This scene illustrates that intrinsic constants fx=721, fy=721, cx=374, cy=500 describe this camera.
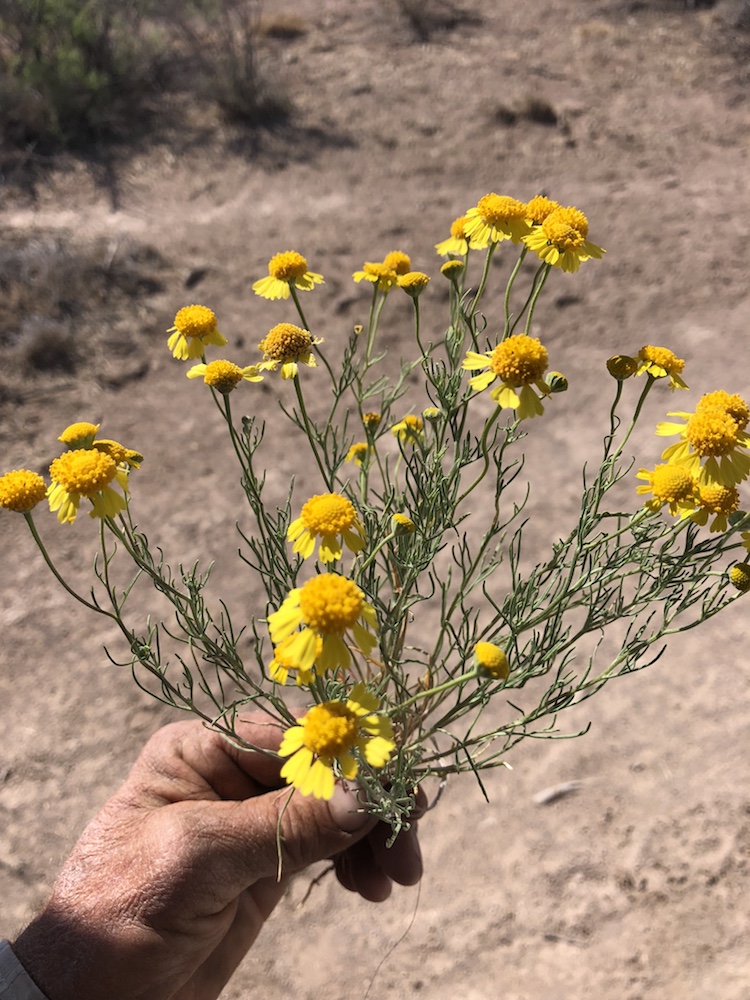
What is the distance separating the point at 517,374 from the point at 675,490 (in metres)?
0.31

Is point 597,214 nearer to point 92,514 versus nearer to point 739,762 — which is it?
point 739,762

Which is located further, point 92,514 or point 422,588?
point 422,588

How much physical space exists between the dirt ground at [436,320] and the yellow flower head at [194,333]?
1776 millimetres

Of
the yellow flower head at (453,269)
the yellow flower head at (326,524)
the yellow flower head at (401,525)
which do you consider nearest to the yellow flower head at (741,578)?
the yellow flower head at (401,525)

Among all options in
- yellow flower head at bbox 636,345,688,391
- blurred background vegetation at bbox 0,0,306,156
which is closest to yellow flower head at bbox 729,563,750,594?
yellow flower head at bbox 636,345,688,391

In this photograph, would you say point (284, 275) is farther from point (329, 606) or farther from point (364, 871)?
point (364, 871)

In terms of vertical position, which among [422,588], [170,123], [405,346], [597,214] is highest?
[170,123]

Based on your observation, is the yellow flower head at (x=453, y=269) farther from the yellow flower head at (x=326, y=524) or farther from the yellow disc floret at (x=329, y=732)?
the yellow disc floret at (x=329, y=732)

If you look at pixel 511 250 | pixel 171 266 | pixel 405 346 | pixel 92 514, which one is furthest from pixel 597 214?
pixel 92 514

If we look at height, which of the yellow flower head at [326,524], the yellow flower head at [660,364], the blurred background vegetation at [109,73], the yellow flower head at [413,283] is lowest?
the yellow flower head at [326,524]

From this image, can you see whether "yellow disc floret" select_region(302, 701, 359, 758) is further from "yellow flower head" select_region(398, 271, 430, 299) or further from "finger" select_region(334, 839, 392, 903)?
"finger" select_region(334, 839, 392, 903)

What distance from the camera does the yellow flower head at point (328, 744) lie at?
100cm

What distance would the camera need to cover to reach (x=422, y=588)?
9.78 ft

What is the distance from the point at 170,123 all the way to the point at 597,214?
141 inches
